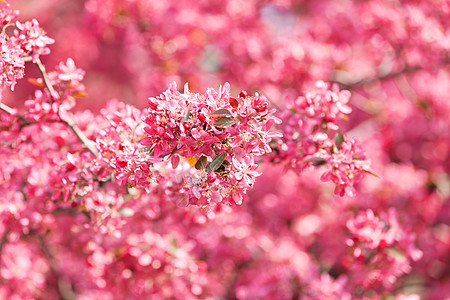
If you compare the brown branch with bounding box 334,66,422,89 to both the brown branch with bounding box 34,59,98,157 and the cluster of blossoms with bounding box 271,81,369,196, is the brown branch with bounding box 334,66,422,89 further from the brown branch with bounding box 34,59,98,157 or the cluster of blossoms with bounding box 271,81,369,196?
the brown branch with bounding box 34,59,98,157

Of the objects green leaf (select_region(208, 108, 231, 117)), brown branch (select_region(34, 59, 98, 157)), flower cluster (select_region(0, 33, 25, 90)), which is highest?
flower cluster (select_region(0, 33, 25, 90))

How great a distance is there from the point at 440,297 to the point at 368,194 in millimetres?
1063

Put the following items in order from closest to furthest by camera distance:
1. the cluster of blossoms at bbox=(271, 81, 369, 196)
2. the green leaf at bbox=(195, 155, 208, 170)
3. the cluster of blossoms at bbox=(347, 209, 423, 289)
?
the green leaf at bbox=(195, 155, 208, 170) < the cluster of blossoms at bbox=(271, 81, 369, 196) < the cluster of blossoms at bbox=(347, 209, 423, 289)

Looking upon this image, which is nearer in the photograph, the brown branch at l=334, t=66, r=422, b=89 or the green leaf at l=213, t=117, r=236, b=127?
the green leaf at l=213, t=117, r=236, b=127

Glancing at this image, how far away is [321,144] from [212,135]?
0.82 m

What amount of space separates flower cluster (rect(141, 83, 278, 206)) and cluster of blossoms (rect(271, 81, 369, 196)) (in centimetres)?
53

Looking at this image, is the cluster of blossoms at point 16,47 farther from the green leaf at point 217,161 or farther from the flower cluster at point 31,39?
the green leaf at point 217,161

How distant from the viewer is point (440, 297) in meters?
4.45

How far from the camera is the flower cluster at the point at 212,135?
1.81 metres

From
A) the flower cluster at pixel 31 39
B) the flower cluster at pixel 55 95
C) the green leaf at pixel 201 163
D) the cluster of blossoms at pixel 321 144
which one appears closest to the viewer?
the green leaf at pixel 201 163

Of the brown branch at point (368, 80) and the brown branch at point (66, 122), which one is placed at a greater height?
the brown branch at point (66, 122)

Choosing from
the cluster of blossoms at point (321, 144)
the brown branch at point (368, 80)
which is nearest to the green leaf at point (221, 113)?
the cluster of blossoms at point (321, 144)

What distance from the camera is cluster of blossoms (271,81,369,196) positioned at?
2338 millimetres

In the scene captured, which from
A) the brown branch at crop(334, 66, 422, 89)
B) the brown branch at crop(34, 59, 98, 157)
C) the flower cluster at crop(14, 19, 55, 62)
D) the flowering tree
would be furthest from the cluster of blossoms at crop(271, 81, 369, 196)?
the brown branch at crop(334, 66, 422, 89)
